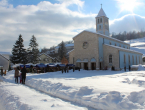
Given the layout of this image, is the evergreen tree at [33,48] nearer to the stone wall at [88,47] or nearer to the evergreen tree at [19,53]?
the evergreen tree at [19,53]

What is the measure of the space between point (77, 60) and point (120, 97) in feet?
96.6

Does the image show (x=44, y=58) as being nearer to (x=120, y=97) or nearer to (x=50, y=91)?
(x=50, y=91)

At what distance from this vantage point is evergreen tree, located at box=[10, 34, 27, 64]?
4841 centimetres

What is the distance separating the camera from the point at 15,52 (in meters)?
49.1

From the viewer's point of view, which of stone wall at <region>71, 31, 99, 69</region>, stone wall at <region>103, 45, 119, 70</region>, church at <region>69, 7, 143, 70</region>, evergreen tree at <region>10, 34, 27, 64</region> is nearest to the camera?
stone wall at <region>103, 45, 119, 70</region>

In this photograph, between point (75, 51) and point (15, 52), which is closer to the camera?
point (75, 51)

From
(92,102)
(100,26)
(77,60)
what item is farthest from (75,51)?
(92,102)

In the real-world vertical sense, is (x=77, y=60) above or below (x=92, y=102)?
above

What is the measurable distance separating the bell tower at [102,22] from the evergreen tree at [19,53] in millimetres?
26862

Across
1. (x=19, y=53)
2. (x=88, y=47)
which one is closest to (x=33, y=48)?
(x=19, y=53)

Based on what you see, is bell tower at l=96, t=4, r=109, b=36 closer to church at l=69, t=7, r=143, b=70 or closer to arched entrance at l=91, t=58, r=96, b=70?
church at l=69, t=7, r=143, b=70

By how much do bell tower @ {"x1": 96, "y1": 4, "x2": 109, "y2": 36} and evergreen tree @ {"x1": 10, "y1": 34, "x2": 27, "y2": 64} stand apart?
88.1 feet

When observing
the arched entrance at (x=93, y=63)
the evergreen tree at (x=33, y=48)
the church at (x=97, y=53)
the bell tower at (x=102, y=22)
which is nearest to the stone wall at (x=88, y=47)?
the church at (x=97, y=53)

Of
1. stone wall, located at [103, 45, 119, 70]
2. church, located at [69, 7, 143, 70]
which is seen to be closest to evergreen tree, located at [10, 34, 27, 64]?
church, located at [69, 7, 143, 70]
